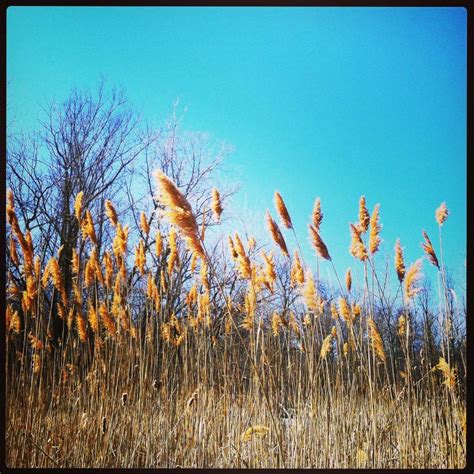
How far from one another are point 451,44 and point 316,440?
68.1 inches

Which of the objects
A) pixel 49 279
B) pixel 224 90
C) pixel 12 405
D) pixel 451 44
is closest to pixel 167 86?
pixel 224 90

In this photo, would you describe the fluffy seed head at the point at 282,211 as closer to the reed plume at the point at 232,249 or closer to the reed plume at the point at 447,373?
the reed plume at the point at 232,249

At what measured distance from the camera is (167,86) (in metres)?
3.32

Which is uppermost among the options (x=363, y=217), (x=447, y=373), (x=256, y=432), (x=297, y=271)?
(x=363, y=217)

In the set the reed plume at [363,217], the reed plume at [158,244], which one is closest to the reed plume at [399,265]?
the reed plume at [363,217]

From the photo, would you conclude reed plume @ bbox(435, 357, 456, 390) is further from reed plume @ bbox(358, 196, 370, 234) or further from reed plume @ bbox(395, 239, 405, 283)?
reed plume @ bbox(358, 196, 370, 234)

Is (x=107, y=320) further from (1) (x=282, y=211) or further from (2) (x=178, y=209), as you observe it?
(1) (x=282, y=211)

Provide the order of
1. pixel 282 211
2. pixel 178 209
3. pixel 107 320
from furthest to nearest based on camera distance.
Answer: pixel 107 320
pixel 282 211
pixel 178 209

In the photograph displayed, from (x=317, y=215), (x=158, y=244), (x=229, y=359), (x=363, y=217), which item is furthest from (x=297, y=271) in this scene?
(x=158, y=244)

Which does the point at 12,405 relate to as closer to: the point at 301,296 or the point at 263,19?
the point at 301,296

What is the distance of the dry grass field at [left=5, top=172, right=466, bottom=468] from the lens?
10.3 ft

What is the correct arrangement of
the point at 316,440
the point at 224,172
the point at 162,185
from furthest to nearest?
the point at 224,172 < the point at 316,440 < the point at 162,185

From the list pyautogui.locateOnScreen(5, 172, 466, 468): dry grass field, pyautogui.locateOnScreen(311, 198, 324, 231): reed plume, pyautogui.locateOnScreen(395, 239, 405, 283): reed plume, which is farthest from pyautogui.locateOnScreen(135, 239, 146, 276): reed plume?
pyautogui.locateOnScreen(395, 239, 405, 283): reed plume

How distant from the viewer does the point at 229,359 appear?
3.27 meters
